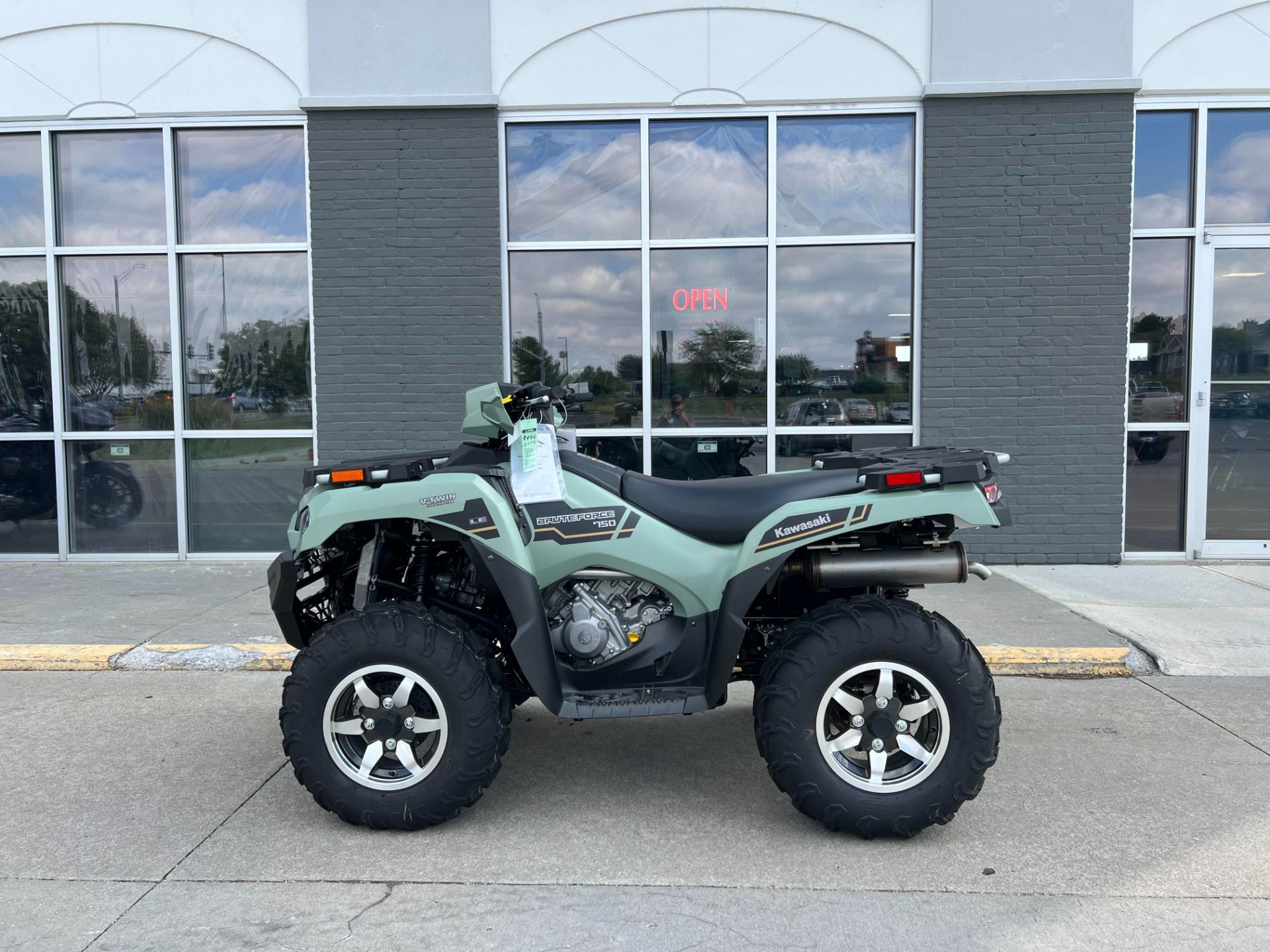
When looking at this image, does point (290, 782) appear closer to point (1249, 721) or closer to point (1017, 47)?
point (1249, 721)

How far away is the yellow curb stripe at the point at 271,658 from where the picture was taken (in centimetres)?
557

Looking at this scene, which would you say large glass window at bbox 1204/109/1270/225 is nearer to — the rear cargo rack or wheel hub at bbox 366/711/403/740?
the rear cargo rack

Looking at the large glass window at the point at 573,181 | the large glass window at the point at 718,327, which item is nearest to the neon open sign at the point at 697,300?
the large glass window at the point at 718,327

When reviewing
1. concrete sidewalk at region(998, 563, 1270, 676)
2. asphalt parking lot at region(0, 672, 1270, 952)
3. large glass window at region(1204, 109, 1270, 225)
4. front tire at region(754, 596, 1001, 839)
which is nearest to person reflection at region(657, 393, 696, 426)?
concrete sidewalk at region(998, 563, 1270, 676)

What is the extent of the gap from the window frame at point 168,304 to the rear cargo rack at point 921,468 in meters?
5.98

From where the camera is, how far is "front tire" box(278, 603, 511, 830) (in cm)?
348

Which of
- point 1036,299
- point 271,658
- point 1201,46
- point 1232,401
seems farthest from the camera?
point 1232,401

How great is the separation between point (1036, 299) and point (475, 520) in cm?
625

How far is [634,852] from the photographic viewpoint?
11.2ft

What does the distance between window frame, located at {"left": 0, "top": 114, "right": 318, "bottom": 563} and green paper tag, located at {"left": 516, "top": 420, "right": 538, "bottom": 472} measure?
5.36m

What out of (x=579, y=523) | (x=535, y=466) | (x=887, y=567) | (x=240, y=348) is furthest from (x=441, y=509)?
(x=240, y=348)

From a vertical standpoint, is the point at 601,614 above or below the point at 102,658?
above

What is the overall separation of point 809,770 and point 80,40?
29.2 ft

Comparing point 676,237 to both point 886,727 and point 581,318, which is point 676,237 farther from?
point 886,727
